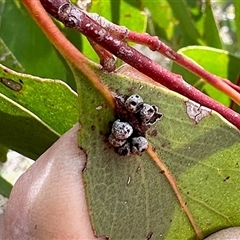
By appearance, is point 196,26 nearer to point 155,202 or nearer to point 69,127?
point 69,127

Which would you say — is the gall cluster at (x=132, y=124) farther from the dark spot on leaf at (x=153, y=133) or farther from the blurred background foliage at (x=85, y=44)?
the blurred background foliage at (x=85, y=44)

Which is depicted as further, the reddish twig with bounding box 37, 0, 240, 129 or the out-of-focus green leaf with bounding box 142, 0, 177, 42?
the out-of-focus green leaf with bounding box 142, 0, 177, 42

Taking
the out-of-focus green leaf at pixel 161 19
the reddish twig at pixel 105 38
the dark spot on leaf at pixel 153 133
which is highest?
the reddish twig at pixel 105 38

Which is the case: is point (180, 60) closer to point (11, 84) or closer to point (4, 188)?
point (11, 84)

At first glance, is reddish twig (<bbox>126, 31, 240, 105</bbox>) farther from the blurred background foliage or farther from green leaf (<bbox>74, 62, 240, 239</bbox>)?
the blurred background foliage

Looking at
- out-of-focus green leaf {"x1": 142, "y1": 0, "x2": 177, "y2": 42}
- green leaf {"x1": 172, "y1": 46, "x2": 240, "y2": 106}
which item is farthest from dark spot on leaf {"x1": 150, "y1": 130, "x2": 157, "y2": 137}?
out-of-focus green leaf {"x1": 142, "y1": 0, "x2": 177, "y2": 42}

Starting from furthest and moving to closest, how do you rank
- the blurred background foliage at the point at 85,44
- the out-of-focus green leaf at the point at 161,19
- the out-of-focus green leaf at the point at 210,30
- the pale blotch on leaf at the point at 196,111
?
1. the out-of-focus green leaf at the point at 161,19
2. the out-of-focus green leaf at the point at 210,30
3. the blurred background foliage at the point at 85,44
4. the pale blotch on leaf at the point at 196,111

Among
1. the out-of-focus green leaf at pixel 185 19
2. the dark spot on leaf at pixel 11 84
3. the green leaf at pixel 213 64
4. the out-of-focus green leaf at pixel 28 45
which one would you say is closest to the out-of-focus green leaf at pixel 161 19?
the out-of-focus green leaf at pixel 185 19

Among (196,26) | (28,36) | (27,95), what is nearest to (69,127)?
(27,95)
